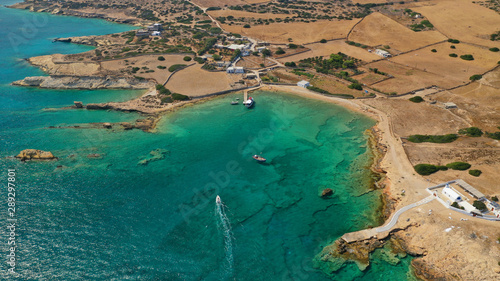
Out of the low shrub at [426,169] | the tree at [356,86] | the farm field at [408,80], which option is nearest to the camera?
the low shrub at [426,169]

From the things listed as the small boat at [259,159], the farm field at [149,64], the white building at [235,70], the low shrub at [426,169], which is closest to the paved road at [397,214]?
the low shrub at [426,169]

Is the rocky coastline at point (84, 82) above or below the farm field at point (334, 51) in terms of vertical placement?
below

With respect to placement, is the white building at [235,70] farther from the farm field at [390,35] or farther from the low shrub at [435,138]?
the farm field at [390,35]

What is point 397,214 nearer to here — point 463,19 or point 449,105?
point 449,105

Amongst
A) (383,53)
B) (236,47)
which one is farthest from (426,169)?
(236,47)

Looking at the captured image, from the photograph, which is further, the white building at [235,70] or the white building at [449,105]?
the white building at [235,70]
